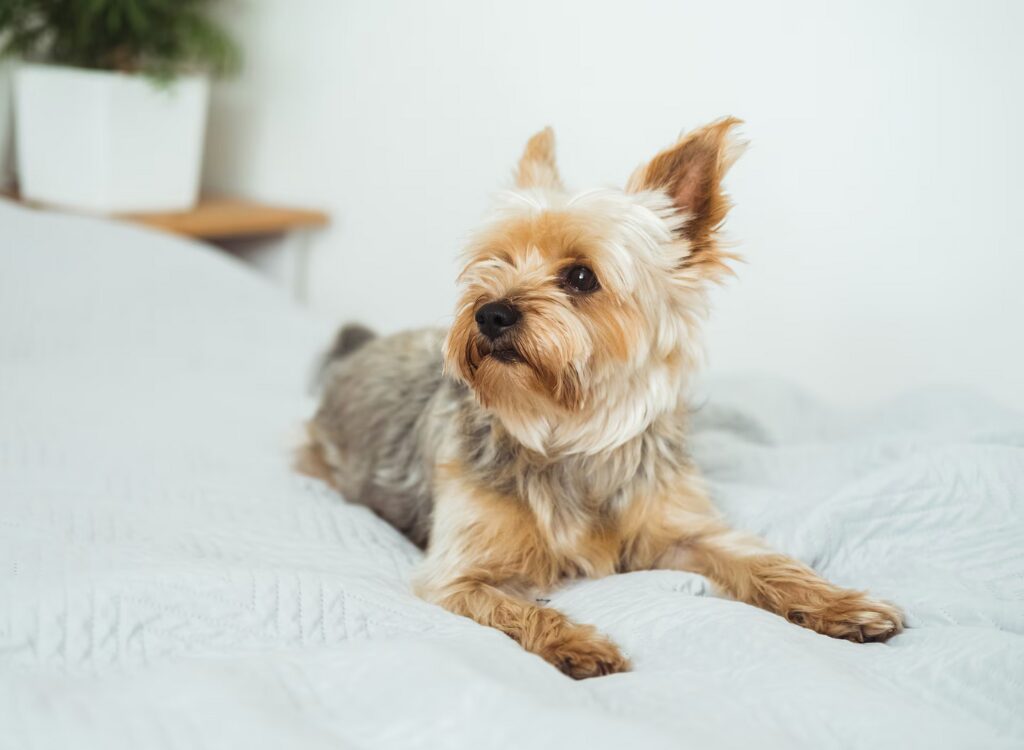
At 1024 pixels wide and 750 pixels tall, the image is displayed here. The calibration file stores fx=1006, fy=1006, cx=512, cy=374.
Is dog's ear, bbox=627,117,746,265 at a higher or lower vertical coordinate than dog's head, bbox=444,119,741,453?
higher

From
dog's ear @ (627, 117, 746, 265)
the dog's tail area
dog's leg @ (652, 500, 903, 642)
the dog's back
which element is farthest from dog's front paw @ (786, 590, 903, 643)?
the dog's tail area

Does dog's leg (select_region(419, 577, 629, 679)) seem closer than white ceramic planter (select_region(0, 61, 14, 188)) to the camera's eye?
Yes

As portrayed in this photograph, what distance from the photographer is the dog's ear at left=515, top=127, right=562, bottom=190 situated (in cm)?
191

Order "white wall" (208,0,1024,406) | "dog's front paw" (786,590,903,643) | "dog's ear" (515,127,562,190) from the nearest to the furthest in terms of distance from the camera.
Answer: "dog's front paw" (786,590,903,643) < "dog's ear" (515,127,562,190) < "white wall" (208,0,1024,406)

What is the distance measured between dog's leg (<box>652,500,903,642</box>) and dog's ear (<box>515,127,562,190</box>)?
2.18ft

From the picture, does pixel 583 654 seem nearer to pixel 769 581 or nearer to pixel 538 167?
pixel 769 581

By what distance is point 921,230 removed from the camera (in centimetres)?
264

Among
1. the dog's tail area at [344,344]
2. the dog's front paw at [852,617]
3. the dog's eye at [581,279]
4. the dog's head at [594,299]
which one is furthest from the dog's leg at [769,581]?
the dog's tail area at [344,344]

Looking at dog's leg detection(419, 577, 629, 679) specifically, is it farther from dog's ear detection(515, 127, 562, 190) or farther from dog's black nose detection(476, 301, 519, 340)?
dog's ear detection(515, 127, 562, 190)

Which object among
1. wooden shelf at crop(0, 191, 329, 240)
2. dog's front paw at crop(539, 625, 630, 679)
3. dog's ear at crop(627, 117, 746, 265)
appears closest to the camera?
dog's front paw at crop(539, 625, 630, 679)

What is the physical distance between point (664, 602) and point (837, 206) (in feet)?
5.18

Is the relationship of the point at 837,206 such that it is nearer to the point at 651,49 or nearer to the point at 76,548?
the point at 651,49

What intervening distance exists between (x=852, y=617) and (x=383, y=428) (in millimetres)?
1049

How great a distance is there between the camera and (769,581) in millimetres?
1639
